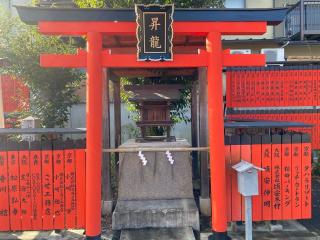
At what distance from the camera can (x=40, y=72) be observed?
10.0m

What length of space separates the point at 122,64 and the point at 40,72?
5780 mm

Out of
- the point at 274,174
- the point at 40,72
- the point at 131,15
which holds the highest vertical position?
the point at 131,15

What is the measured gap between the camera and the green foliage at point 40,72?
1001 cm

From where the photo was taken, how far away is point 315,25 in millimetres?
12570

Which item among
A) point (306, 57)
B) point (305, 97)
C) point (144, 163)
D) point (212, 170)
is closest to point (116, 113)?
point (144, 163)

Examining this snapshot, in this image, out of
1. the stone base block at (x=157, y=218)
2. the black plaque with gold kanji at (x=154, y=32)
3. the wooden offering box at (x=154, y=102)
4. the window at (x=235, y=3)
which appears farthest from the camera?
the window at (x=235, y=3)

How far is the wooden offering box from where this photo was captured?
293 inches

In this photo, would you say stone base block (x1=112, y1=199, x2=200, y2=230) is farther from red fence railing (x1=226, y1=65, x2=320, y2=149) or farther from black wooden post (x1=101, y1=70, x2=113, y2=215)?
red fence railing (x1=226, y1=65, x2=320, y2=149)

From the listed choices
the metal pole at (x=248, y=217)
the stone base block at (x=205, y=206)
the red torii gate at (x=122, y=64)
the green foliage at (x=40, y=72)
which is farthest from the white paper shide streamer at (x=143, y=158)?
the green foliage at (x=40, y=72)

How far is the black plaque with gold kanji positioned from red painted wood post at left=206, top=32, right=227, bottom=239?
0.82 m

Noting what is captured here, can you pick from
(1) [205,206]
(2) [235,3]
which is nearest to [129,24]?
(1) [205,206]

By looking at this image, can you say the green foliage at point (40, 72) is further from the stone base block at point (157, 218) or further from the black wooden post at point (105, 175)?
the stone base block at point (157, 218)

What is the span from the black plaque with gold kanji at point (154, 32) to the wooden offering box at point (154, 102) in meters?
2.18

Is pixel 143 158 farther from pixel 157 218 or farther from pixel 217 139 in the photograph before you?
pixel 217 139
